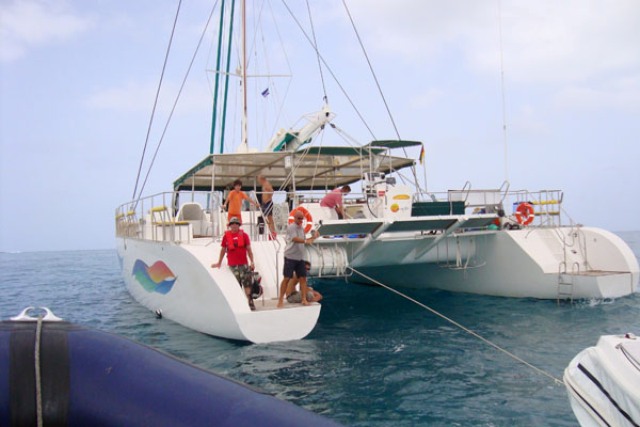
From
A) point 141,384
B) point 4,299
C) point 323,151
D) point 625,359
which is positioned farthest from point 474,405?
point 4,299

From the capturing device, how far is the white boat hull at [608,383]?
2.79 m

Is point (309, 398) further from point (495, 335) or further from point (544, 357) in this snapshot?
point (495, 335)

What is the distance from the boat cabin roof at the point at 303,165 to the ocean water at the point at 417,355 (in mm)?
2611

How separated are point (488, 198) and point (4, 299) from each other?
12515 millimetres

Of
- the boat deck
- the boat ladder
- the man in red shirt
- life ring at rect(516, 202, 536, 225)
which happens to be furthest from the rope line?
life ring at rect(516, 202, 536, 225)

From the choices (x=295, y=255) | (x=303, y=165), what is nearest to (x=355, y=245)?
(x=295, y=255)

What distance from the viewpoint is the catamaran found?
655 centimetres

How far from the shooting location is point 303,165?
35.9 feet

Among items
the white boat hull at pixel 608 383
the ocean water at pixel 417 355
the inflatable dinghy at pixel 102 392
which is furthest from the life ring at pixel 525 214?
the inflatable dinghy at pixel 102 392

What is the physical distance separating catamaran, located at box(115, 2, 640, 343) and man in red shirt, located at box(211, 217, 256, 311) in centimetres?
11

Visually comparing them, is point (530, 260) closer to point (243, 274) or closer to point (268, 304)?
point (268, 304)

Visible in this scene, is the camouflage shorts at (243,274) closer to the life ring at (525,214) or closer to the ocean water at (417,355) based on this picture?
the ocean water at (417,355)

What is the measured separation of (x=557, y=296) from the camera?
9.05 meters

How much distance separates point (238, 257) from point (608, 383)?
170 inches
